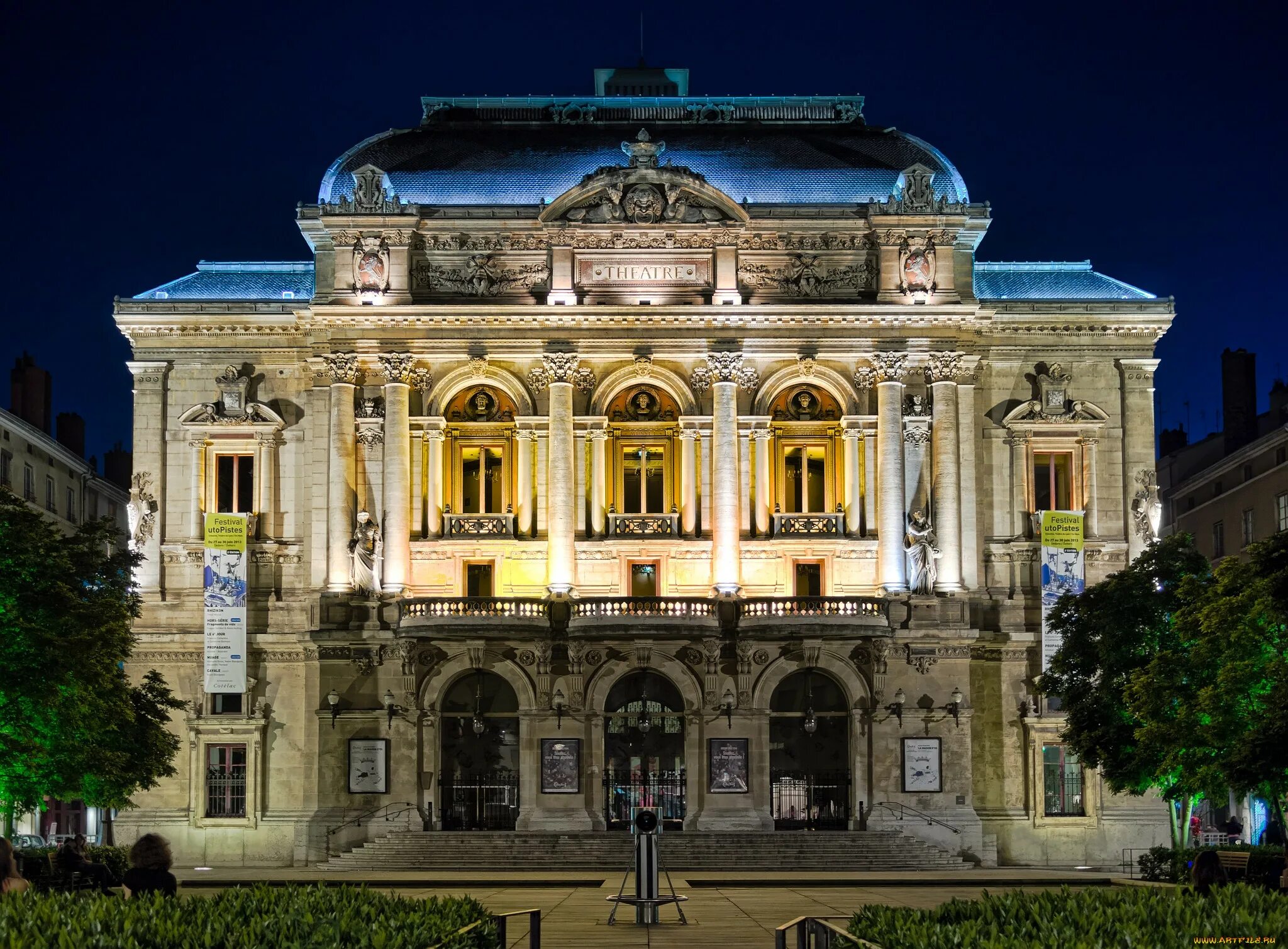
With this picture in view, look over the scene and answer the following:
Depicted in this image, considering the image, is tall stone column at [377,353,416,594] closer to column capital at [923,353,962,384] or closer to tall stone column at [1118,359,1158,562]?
column capital at [923,353,962,384]

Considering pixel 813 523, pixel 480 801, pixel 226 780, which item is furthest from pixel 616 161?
pixel 226 780

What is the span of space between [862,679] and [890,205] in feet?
58.4

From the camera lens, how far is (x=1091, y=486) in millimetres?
70500

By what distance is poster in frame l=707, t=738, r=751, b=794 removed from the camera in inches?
2537

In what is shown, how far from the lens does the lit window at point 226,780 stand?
68.8 metres

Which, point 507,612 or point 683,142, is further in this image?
point 683,142

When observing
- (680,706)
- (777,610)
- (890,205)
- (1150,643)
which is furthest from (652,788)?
(890,205)

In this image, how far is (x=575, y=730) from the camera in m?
65.1

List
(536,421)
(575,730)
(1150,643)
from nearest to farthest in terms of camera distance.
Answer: (1150,643)
(575,730)
(536,421)

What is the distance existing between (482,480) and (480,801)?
39.9ft

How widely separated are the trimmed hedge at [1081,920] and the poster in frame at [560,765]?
39.7m

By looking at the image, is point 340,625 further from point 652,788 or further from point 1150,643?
point 1150,643

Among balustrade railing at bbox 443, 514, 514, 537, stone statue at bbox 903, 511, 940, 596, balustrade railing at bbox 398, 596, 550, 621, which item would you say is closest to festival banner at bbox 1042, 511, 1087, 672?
stone statue at bbox 903, 511, 940, 596

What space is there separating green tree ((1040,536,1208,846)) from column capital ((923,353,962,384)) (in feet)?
34.4
